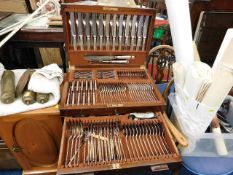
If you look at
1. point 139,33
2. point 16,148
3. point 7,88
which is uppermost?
point 139,33

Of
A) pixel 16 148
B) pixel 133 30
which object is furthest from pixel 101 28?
pixel 16 148

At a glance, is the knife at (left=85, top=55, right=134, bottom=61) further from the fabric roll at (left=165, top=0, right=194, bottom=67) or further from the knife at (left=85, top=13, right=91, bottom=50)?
the fabric roll at (left=165, top=0, right=194, bottom=67)

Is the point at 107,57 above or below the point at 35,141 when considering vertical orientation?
above

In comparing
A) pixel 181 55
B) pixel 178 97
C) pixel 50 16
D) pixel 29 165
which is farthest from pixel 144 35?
pixel 29 165

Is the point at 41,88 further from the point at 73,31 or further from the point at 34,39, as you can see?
the point at 34,39

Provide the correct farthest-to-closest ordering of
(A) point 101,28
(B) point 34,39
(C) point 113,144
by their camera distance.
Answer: (B) point 34,39 < (A) point 101,28 < (C) point 113,144

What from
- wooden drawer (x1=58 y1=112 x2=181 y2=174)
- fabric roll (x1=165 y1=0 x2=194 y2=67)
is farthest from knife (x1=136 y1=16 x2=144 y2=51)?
wooden drawer (x1=58 y1=112 x2=181 y2=174)

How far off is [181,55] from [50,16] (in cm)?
→ 109

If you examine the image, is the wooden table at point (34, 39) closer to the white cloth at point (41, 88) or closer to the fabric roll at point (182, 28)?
the white cloth at point (41, 88)

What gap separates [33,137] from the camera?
910 millimetres

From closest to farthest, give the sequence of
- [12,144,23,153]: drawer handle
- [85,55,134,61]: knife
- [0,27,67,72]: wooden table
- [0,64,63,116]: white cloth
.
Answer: [0,64,63,116]: white cloth
[12,144,23,153]: drawer handle
[85,55,134,61]: knife
[0,27,67,72]: wooden table

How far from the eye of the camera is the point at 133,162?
656 millimetres

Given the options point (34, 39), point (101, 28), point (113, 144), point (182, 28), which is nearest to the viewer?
point (113, 144)

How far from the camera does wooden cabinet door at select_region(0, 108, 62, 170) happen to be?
83 cm
